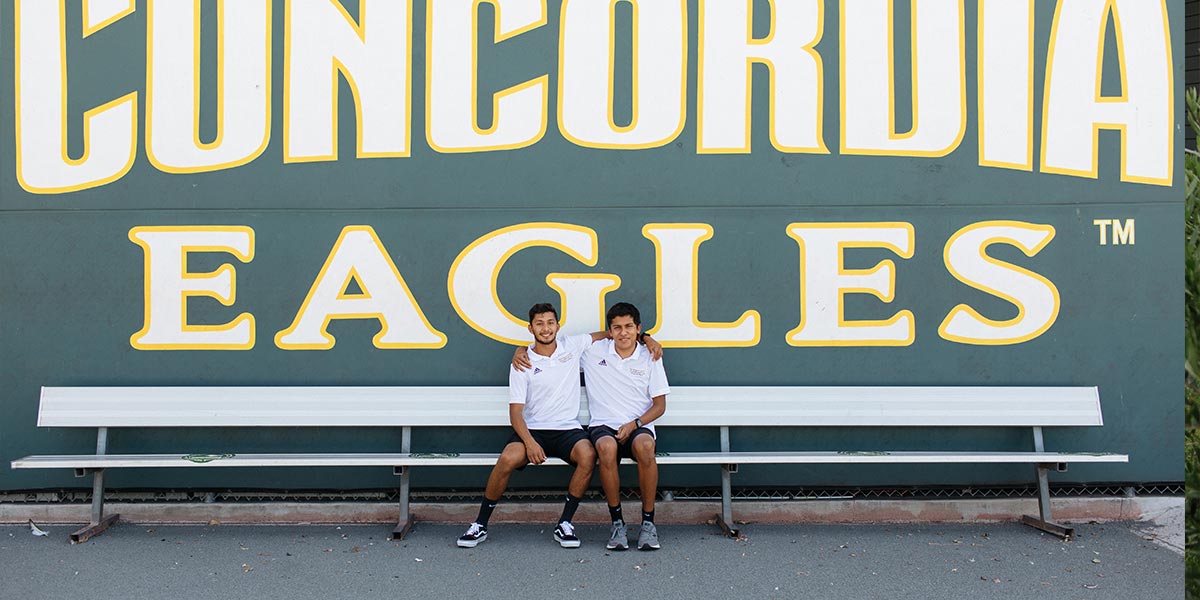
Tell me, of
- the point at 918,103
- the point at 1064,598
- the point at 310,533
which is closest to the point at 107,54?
the point at 310,533

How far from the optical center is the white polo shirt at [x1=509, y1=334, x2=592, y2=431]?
4.89 m

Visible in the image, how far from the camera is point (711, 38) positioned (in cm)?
526

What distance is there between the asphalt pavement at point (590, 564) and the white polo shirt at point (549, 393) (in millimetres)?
653

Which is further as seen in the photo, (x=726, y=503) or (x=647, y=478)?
(x=726, y=503)

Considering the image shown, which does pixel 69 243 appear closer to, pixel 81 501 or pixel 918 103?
pixel 81 501

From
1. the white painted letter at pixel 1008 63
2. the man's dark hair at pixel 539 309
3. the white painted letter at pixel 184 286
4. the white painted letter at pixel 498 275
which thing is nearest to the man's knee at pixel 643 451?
the man's dark hair at pixel 539 309

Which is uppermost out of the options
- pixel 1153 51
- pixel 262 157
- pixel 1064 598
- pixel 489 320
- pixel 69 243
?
pixel 1153 51

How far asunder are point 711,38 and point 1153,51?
8.48ft

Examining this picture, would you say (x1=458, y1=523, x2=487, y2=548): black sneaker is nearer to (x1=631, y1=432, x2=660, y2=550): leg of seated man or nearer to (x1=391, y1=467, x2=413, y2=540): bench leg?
(x1=391, y1=467, x2=413, y2=540): bench leg

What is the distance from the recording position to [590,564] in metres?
4.50

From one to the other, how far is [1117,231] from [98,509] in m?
6.07

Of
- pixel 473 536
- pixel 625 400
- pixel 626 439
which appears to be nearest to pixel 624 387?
pixel 625 400

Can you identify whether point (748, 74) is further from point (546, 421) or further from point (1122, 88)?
point (546, 421)

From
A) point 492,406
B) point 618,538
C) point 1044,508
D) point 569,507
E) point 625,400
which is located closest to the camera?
point 618,538
